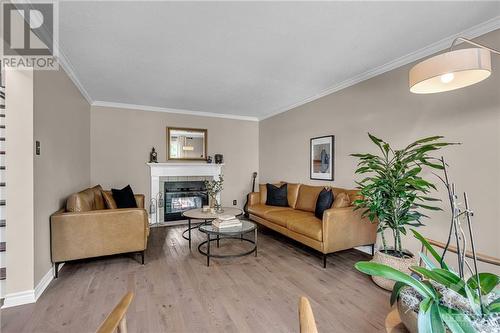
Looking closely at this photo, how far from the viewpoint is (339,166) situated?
3688mm

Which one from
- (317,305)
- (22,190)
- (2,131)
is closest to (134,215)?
(22,190)

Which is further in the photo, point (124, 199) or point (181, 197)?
point (181, 197)

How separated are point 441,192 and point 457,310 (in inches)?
90.1

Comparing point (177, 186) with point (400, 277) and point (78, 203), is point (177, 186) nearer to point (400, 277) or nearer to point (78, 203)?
point (78, 203)

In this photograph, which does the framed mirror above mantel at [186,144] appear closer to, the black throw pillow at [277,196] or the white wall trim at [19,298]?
the black throw pillow at [277,196]

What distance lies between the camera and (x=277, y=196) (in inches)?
173

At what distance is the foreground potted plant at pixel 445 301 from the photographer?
629 mm

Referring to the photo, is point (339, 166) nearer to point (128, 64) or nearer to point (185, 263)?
point (185, 263)

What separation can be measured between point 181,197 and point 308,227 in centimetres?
312

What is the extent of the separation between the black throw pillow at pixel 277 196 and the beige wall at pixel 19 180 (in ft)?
10.9

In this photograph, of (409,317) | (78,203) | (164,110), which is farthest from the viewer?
(164,110)

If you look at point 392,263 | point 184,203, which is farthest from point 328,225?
point 184,203

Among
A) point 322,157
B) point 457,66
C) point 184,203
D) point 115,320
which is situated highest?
point 457,66

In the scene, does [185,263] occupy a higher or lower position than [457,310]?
lower
